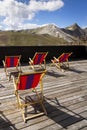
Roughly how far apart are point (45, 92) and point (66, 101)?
2.91 feet

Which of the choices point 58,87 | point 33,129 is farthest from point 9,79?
point 33,129

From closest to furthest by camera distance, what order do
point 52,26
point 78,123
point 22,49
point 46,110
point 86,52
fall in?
point 78,123 → point 46,110 → point 22,49 → point 86,52 → point 52,26

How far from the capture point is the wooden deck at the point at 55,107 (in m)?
4.36

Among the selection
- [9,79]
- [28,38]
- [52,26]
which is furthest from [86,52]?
[52,26]

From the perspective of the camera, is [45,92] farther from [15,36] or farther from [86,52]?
[15,36]

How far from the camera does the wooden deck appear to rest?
4355 millimetres

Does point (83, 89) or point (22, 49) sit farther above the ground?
point (22, 49)

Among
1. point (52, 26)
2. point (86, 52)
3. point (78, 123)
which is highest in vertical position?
point (52, 26)

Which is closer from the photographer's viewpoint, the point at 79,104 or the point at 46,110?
the point at 46,110

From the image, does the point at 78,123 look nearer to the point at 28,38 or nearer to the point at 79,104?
the point at 79,104

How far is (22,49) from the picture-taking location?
11.9 meters

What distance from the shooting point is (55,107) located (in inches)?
207

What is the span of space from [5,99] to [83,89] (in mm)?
2445

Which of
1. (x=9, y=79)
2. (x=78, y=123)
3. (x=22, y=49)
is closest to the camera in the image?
(x=78, y=123)
